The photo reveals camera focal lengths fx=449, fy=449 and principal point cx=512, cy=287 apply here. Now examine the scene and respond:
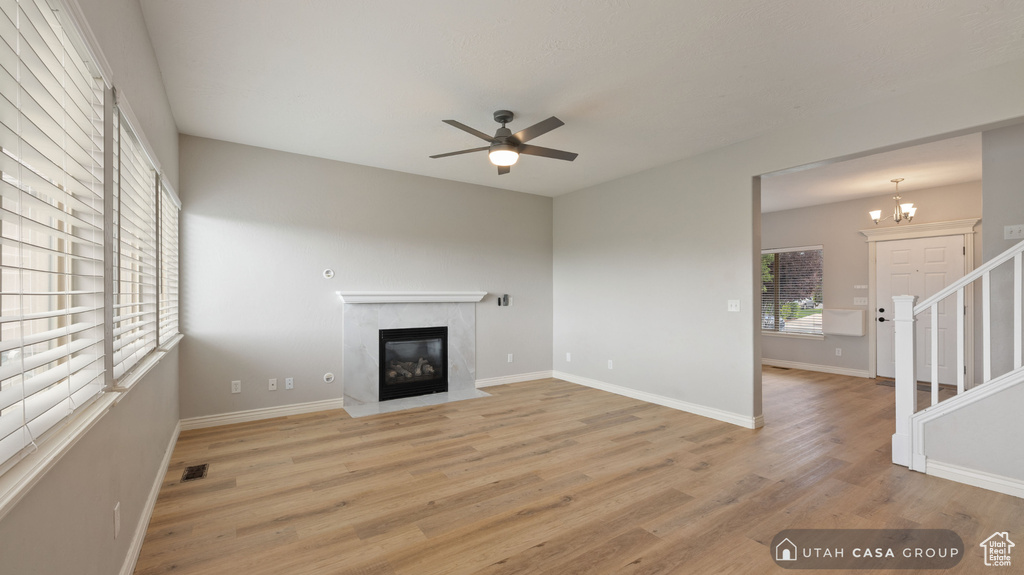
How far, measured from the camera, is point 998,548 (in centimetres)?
229

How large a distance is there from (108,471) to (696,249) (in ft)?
15.7

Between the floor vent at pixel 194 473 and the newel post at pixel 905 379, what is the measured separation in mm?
5045

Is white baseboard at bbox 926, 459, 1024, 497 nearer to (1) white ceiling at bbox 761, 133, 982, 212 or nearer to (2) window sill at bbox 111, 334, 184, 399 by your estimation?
(1) white ceiling at bbox 761, 133, 982, 212

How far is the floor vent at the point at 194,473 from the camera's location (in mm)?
3081

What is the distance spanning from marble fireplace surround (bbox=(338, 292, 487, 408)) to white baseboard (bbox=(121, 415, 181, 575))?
1870 millimetres

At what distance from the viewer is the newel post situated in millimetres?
3316

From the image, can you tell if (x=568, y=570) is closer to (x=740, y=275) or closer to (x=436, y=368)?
(x=740, y=275)

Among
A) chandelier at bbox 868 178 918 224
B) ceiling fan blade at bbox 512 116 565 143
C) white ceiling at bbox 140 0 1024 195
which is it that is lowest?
chandelier at bbox 868 178 918 224

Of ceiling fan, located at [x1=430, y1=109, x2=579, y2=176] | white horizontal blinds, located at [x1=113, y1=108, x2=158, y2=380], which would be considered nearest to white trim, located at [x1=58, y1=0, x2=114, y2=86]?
white horizontal blinds, located at [x1=113, y1=108, x2=158, y2=380]

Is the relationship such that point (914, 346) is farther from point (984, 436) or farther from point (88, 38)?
point (88, 38)

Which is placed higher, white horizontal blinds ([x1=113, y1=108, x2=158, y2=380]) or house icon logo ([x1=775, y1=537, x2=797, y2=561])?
white horizontal blinds ([x1=113, y1=108, x2=158, y2=380])

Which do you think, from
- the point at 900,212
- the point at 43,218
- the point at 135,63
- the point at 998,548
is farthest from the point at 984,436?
the point at 135,63

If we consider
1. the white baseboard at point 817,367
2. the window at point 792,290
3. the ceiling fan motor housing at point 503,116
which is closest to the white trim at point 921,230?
the window at point 792,290

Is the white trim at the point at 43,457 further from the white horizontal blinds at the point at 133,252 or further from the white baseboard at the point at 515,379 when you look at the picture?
the white baseboard at the point at 515,379
